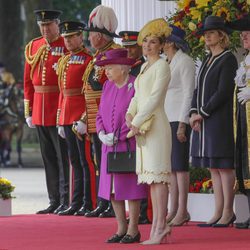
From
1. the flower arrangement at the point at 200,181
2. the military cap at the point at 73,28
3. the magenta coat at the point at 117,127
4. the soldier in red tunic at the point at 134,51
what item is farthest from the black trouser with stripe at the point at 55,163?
the magenta coat at the point at 117,127

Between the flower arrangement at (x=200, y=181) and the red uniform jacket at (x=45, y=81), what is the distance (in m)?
1.62

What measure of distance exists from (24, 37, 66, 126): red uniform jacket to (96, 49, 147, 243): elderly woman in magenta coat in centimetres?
329

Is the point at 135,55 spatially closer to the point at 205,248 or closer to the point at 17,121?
the point at 205,248

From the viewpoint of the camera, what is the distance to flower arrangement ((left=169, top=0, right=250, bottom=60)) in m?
14.0

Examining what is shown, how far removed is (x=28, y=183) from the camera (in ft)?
82.0

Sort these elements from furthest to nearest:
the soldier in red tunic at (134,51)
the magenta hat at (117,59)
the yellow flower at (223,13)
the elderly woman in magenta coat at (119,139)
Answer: the soldier in red tunic at (134,51) < the yellow flower at (223,13) < the magenta hat at (117,59) < the elderly woman in magenta coat at (119,139)

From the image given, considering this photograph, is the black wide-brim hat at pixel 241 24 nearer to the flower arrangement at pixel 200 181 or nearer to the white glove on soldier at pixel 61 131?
the flower arrangement at pixel 200 181

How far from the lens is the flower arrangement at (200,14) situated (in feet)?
45.8

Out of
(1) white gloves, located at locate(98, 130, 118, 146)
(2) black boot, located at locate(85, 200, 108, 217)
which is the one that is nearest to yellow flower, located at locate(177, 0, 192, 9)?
(2) black boot, located at locate(85, 200, 108, 217)

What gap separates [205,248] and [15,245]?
1.55 m

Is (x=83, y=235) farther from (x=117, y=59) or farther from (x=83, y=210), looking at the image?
(x=83, y=210)

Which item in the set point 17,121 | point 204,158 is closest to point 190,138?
point 204,158

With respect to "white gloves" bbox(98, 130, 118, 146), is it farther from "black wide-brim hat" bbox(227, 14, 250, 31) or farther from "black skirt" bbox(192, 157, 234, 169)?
"black wide-brim hat" bbox(227, 14, 250, 31)

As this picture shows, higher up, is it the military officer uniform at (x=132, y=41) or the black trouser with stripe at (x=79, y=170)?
the military officer uniform at (x=132, y=41)
